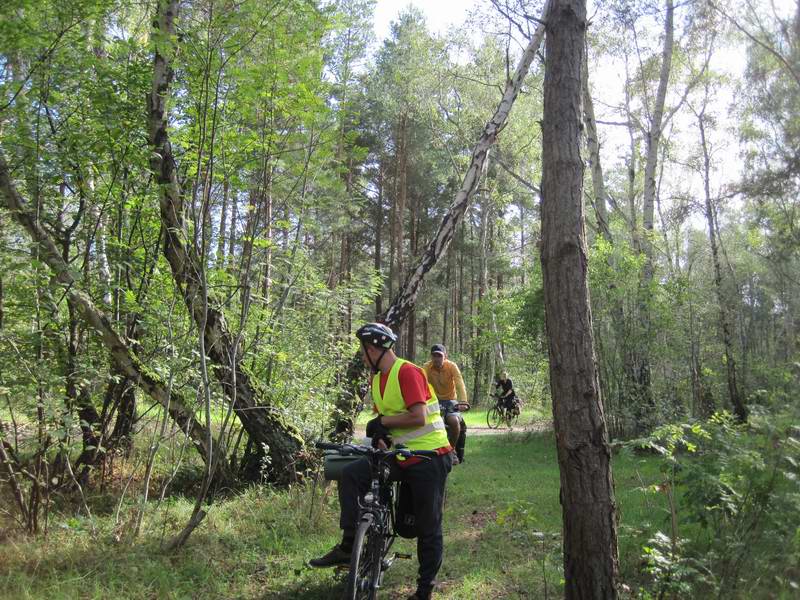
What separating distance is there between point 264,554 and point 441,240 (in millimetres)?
4479

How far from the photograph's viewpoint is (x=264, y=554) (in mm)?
4957

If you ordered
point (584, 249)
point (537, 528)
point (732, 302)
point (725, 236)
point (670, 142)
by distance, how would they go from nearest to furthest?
point (584, 249) → point (537, 528) → point (732, 302) → point (670, 142) → point (725, 236)

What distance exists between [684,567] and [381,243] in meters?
24.8

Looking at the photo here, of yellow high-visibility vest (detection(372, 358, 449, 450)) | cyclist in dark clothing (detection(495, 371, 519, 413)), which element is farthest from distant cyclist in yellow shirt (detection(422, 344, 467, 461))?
cyclist in dark clothing (detection(495, 371, 519, 413))

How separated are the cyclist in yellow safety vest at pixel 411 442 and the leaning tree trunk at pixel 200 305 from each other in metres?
1.25

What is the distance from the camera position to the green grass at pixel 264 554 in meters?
3.97

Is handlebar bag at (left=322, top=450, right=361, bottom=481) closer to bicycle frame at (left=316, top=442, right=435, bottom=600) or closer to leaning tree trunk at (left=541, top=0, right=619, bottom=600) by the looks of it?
bicycle frame at (left=316, top=442, right=435, bottom=600)

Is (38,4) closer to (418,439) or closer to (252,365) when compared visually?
(252,365)

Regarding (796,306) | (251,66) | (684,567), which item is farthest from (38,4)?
(796,306)

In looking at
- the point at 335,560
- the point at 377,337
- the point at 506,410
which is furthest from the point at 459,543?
the point at 506,410

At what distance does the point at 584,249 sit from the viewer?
11.5 feet

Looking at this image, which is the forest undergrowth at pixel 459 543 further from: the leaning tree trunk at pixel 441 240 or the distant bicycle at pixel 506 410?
the distant bicycle at pixel 506 410

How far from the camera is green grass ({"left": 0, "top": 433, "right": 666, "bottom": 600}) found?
3.97m

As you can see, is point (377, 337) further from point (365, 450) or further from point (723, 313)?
point (723, 313)
